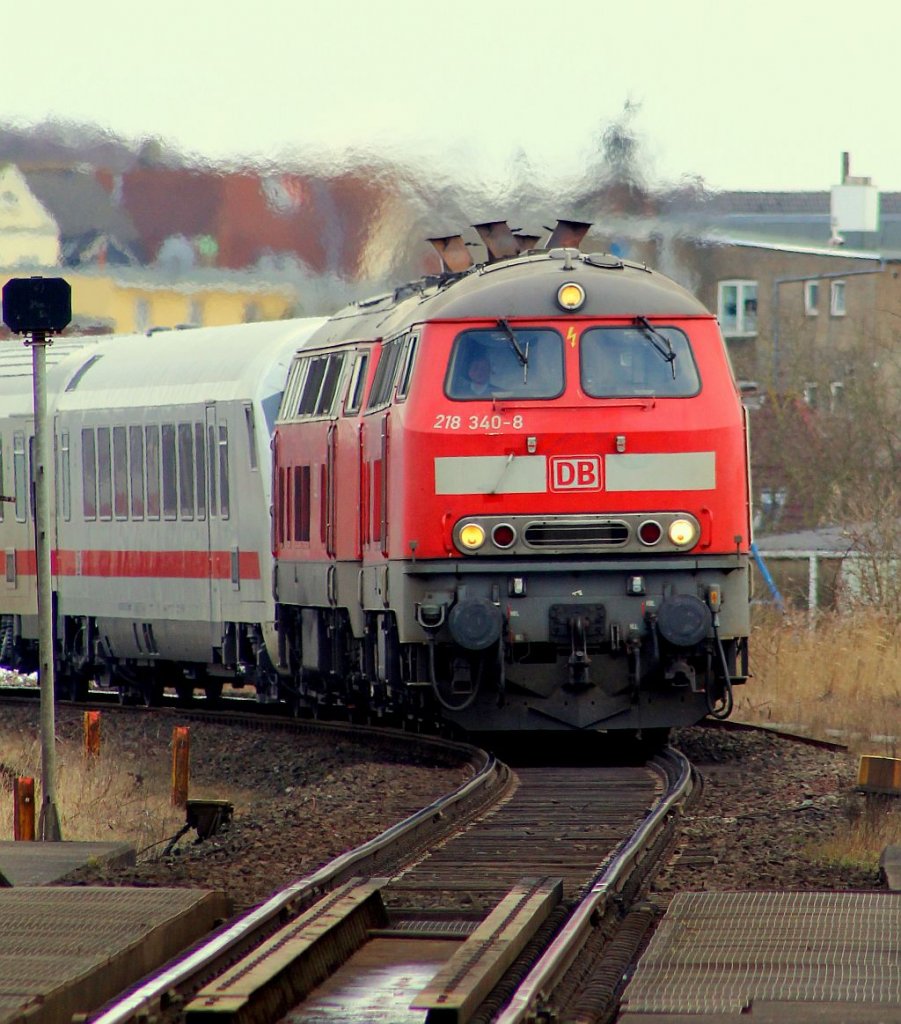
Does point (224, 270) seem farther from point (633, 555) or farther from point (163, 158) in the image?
point (633, 555)

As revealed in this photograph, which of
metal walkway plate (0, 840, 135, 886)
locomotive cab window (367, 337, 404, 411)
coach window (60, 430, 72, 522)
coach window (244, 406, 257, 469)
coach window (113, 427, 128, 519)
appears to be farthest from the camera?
coach window (60, 430, 72, 522)

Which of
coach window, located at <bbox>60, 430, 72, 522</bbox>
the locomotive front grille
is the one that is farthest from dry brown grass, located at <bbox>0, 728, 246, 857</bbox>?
coach window, located at <bbox>60, 430, 72, 522</bbox>

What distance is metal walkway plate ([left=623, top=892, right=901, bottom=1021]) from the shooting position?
6.39 meters

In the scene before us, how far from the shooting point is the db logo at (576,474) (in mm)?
13961

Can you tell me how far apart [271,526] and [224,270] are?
33.4 feet

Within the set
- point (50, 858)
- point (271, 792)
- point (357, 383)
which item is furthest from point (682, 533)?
point (50, 858)

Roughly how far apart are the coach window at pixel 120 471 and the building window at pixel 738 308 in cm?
2715

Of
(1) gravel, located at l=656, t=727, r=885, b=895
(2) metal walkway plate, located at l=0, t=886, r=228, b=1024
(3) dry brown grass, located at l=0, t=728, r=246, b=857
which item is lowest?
(3) dry brown grass, located at l=0, t=728, r=246, b=857

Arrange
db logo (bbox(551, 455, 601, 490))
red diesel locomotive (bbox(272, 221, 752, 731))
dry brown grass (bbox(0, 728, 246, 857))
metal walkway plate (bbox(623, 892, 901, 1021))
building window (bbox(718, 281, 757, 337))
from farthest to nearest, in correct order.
→ building window (bbox(718, 281, 757, 337))
db logo (bbox(551, 455, 601, 490))
red diesel locomotive (bbox(272, 221, 752, 731))
dry brown grass (bbox(0, 728, 246, 857))
metal walkway plate (bbox(623, 892, 901, 1021))

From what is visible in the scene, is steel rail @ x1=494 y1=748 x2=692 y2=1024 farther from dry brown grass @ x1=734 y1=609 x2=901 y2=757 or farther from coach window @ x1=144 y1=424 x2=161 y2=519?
coach window @ x1=144 y1=424 x2=161 y2=519

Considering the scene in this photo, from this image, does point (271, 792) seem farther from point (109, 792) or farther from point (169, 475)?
point (169, 475)

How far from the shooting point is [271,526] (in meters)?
18.5

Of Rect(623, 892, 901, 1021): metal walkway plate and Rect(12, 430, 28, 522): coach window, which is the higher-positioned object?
Rect(12, 430, 28, 522): coach window

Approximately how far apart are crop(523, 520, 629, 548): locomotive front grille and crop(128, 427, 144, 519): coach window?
26.4 feet
